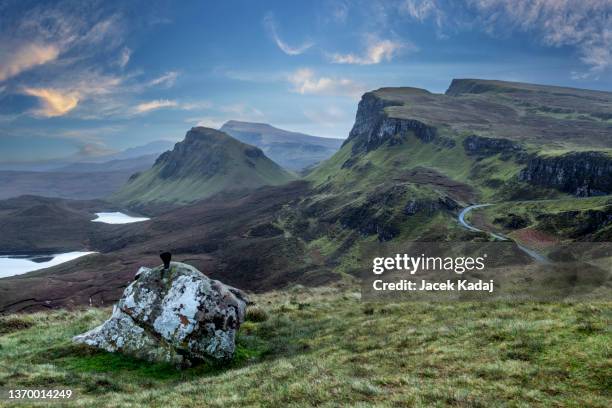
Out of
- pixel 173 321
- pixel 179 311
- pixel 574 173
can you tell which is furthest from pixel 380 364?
pixel 574 173

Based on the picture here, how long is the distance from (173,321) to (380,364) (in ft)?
31.5

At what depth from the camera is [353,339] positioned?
20375 mm

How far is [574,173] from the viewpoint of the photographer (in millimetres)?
155625

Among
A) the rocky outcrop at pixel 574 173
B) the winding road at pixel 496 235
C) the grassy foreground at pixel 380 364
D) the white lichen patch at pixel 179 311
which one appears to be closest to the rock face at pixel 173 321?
the white lichen patch at pixel 179 311

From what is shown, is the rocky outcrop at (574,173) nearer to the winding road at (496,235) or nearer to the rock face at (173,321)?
the winding road at (496,235)

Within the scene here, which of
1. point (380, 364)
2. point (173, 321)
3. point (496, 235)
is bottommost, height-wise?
point (496, 235)

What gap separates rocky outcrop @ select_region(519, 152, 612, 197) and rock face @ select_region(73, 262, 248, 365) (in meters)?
159

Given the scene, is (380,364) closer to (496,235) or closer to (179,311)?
(179,311)

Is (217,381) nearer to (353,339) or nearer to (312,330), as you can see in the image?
(353,339)

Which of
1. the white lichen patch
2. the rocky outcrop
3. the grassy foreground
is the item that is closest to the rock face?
the white lichen patch

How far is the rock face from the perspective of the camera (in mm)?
19625

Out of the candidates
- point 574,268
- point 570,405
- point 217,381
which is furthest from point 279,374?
point 574,268

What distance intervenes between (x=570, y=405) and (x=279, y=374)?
9091 millimetres

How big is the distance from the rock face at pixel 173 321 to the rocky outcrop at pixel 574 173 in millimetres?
158771
